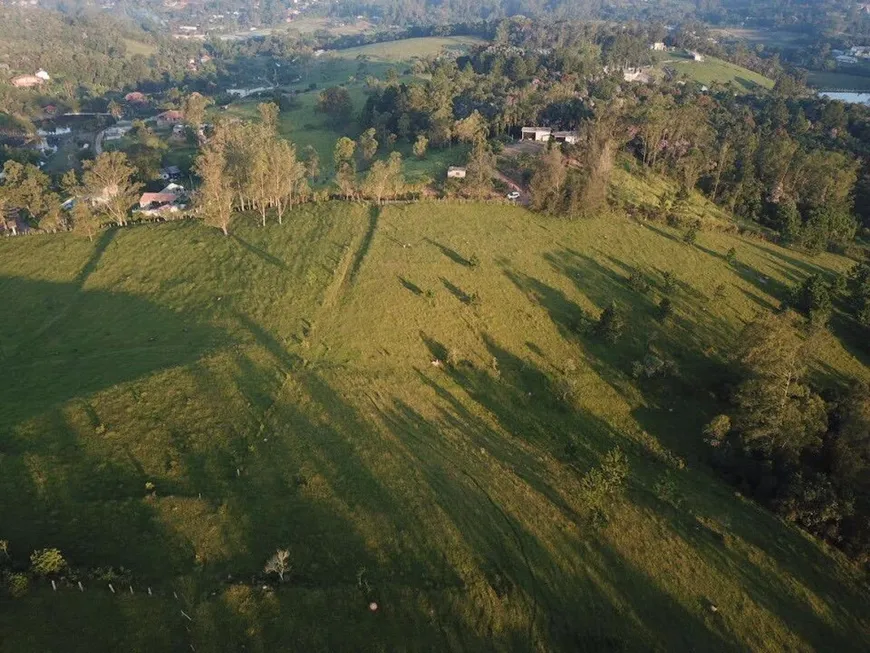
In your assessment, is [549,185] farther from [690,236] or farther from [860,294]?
[860,294]

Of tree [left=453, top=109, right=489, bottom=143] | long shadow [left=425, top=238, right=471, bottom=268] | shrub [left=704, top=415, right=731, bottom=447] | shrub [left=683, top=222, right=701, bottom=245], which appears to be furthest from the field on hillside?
tree [left=453, top=109, right=489, bottom=143]

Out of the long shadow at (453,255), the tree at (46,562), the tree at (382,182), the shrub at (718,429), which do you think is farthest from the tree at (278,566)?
the tree at (382,182)

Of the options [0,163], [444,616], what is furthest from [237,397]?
[0,163]

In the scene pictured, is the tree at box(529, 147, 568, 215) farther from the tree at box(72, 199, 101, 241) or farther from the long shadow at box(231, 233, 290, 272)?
the tree at box(72, 199, 101, 241)

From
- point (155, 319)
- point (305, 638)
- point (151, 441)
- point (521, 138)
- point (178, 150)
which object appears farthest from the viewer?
point (178, 150)

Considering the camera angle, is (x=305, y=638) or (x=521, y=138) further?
(x=521, y=138)

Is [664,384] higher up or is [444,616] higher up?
[444,616]

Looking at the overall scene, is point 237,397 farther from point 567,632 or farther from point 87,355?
point 567,632
